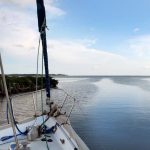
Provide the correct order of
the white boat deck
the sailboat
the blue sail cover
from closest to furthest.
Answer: the white boat deck
the sailboat
the blue sail cover

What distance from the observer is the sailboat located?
8305mm

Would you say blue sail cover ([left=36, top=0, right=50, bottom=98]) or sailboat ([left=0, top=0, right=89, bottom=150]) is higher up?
blue sail cover ([left=36, top=0, right=50, bottom=98])

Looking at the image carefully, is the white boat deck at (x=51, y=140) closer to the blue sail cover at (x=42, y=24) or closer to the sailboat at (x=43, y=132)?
the sailboat at (x=43, y=132)

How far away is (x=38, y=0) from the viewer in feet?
30.8

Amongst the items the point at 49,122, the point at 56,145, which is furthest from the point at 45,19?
the point at 56,145

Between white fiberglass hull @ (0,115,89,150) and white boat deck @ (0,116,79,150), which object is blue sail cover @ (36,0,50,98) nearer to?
white fiberglass hull @ (0,115,89,150)

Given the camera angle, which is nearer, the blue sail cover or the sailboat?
the sailboat

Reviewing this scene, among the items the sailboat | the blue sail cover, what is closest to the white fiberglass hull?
the sailboat

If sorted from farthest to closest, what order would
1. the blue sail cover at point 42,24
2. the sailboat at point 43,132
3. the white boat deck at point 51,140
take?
the blue sail cover at point 42,24 → the sailboat at point 43,132 → the white boat deck at point 51,140

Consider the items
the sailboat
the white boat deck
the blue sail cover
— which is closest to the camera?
the white boat deck

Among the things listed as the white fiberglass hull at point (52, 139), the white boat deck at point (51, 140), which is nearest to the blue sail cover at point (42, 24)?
the white fiberglass hull at point (52, 139)

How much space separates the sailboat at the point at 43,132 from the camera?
8.30 m

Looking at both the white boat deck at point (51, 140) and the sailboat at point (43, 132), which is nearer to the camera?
the white boat deck at point (51, 140)

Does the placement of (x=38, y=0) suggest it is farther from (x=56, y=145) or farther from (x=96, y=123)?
(x=96, y=123)
